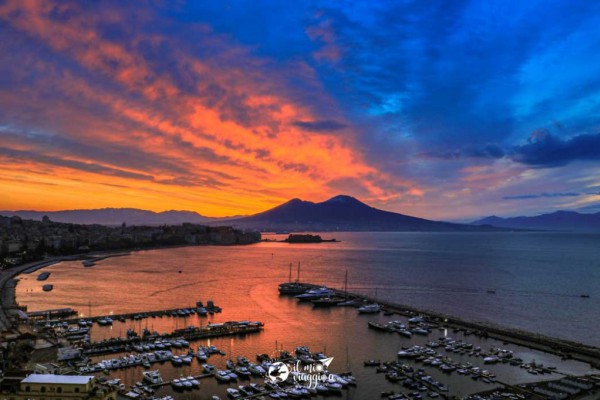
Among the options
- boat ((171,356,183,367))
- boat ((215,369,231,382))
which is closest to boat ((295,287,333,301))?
boat ((171,356,183,367))

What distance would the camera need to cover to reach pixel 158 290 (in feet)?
107

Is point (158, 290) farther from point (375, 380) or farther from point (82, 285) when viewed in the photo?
point (375, 380)

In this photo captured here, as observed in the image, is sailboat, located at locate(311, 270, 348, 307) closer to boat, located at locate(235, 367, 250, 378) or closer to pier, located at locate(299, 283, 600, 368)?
pier, located at locate(299, 283, 600, 368)

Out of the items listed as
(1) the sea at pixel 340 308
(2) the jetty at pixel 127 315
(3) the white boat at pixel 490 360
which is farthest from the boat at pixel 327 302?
(3) the white boat at pixel 490 360

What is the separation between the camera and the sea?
1791 cm

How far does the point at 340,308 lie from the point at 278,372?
13.2 m

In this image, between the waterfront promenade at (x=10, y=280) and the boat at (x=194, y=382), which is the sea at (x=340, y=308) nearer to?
the boat at (x=194, y=382)

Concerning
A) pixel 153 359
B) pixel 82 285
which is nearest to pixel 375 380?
pixel 153 359

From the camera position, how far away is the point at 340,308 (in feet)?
91.9

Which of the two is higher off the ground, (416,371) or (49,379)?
(49,379)

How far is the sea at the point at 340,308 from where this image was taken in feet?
58.7

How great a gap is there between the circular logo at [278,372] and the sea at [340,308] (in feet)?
6.14

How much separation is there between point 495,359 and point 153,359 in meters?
12.9

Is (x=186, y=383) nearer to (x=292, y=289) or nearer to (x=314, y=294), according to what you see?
(x=314, y=294)
